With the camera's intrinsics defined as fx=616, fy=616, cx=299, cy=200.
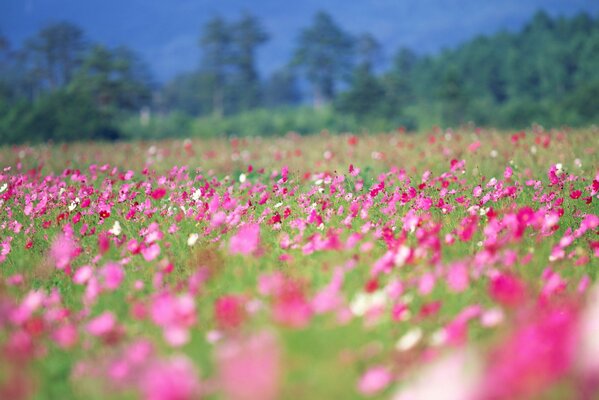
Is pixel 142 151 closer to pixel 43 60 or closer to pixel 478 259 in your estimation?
pixel 478 259

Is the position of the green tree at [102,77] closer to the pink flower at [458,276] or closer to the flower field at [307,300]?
the flower field at [307,300]

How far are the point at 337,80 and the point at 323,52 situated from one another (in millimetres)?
2749

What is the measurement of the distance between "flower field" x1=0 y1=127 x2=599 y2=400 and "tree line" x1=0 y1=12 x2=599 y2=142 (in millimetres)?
18041

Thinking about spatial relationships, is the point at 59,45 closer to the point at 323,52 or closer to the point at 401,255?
the point at 323,52

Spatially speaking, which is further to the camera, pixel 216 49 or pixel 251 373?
pixel 216 49

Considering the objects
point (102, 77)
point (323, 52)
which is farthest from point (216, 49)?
point (102, 77)

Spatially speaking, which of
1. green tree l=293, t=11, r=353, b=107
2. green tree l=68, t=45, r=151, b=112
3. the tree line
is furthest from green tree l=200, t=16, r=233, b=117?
green tree l=68, t=45, r=151, b=112

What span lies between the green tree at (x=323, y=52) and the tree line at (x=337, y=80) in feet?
0.29

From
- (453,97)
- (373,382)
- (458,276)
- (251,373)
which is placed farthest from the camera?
(453,97)

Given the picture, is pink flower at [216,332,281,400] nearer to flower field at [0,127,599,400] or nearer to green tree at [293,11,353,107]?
flower field at [0,127,599,400]

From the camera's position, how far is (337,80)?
180 ft

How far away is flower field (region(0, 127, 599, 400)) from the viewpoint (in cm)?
161

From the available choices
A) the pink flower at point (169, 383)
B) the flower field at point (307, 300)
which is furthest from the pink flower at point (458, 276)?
the pink flower at point (169, 383)

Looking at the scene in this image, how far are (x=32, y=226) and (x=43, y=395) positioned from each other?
3.20 m
